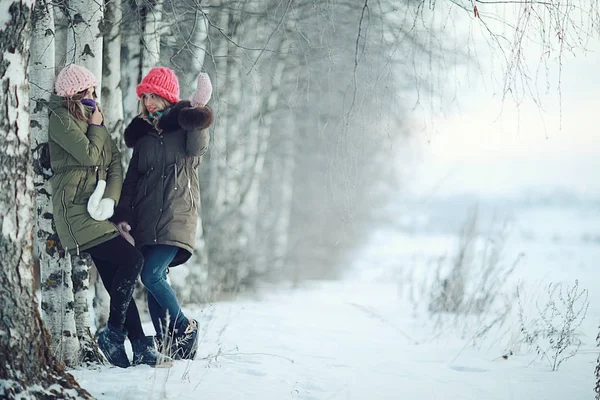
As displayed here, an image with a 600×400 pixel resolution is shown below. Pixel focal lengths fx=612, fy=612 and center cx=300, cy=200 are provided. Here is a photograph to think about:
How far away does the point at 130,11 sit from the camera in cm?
471

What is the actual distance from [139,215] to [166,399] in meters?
1.11

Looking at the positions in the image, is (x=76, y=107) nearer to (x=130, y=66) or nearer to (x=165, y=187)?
(x=165, y=187)

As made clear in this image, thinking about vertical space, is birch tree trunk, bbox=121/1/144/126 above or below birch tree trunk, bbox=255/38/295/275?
above

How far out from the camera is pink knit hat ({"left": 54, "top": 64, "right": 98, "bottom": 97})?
3414mm

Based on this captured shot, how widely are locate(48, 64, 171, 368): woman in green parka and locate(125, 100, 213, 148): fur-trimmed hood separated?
0.25m

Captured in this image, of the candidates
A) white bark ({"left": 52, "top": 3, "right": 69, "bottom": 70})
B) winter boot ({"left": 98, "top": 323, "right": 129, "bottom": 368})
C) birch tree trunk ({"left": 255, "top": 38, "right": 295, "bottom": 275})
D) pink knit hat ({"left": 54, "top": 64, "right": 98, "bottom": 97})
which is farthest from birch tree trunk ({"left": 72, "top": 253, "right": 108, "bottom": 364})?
birch tree trunk ({"left": 255, "top": 38, "right": 295, "bottom": 275})

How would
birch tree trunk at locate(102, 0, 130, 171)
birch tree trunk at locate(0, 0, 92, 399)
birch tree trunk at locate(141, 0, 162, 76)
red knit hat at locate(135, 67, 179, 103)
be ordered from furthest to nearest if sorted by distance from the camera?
birch tree trunk at locate(141, 0, 162, 76) → birch tree trunk at locate(102, 0, 130, 171) → red knit hat at locate(135, 67, 179, 103) → birch tree trunk at locate(0, 0, 92, 399)

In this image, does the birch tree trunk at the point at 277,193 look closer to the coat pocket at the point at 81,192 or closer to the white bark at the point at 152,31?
the white bark at the point at 152,31

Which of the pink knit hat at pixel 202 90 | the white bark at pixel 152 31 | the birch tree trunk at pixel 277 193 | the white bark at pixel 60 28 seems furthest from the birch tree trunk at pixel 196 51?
the birch tree trunk at pixel 277 193

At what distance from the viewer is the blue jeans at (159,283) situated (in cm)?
359

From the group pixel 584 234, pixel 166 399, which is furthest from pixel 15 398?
pixel 584 234

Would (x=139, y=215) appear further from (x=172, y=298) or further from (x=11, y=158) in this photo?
(x=11, y=158)

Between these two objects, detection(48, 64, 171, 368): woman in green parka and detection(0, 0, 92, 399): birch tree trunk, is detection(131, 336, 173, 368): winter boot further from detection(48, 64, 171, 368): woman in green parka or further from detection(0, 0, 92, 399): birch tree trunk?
detection(0, 0, 92, 399): birch tree trunk

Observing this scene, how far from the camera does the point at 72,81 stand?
3414mm
